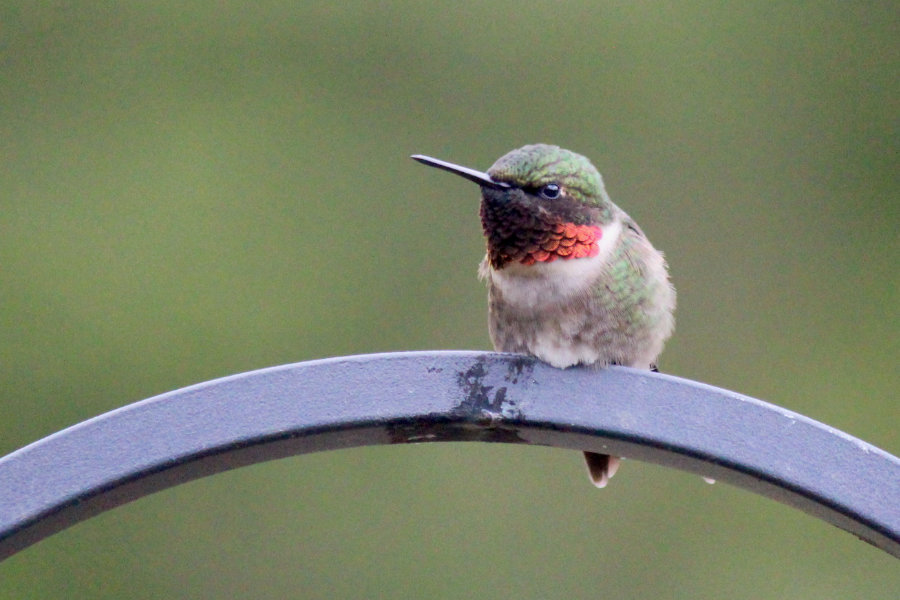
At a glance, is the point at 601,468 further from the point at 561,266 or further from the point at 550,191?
the point at 550,191

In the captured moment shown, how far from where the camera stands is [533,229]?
2.34 metres

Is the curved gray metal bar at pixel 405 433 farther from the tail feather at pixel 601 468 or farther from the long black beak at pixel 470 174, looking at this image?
the tail feather at pixel 601 468

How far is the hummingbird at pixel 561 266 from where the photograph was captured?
90.6 inches

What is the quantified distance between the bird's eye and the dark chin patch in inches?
0.4

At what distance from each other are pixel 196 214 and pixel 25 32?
3.74 ft

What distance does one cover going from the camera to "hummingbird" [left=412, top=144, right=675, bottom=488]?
2.30 m

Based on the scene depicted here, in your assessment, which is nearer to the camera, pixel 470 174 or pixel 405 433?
pixel 405 433

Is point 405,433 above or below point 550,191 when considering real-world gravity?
below

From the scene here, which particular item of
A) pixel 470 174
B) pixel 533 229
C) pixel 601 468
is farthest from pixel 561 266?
pixel 601 468

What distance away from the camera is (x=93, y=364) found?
4.90 metres

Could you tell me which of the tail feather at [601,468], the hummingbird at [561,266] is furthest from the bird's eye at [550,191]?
the tail feather at [601,468]

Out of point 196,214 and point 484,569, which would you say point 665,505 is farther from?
point 196,214

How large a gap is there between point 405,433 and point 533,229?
77 centimetres

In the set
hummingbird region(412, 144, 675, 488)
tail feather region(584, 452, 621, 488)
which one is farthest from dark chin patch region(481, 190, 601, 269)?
tail feather region(584, 452, 621, 488)
